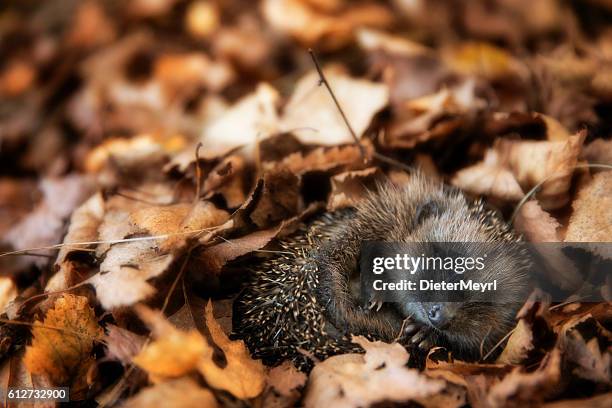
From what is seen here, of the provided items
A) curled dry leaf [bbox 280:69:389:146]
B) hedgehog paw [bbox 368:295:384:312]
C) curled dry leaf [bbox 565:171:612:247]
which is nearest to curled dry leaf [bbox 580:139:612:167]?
curled dry leaf [bbox 565:171:612:247]

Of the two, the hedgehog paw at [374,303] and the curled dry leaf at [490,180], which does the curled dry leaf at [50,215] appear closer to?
the hedgehog paw at [374,303]

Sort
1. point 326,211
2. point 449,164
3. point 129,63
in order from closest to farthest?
1. point 326,211
2. point 449,164
3. point 129,63

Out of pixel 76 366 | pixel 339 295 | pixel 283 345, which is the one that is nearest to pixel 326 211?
pixel 339 295

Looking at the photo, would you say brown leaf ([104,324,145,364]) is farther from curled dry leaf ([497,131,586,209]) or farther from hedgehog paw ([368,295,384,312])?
curled dry leaf ([497,131,586,209])

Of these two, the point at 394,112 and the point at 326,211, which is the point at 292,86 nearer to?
the point at 394,112

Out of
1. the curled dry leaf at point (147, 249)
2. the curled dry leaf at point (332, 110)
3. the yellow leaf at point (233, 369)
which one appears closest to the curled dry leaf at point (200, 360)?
the yellow leaf at point (233, 369)

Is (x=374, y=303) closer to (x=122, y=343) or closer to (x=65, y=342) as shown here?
(x=122, y=343)
